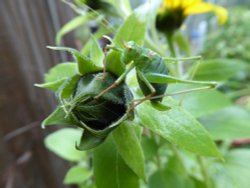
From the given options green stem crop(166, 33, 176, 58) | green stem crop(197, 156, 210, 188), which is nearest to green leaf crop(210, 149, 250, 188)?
green stem crop(197, 156, 210, 188)

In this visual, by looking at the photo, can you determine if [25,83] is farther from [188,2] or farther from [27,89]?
[188,2]

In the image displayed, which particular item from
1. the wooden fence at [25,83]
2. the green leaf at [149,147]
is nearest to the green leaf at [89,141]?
the green leaf at [149,147]

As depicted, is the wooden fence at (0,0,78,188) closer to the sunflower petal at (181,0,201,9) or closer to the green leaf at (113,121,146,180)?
the sunflower petal at (181,0,201,9)

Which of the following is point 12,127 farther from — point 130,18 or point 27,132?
point 130,18

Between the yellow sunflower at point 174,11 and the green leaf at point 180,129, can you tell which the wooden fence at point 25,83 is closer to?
the yellow sunflower at point 174,11

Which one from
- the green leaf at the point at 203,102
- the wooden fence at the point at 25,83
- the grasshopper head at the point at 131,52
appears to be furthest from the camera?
the wooden fence at the point at 25,83

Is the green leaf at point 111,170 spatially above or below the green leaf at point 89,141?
below
